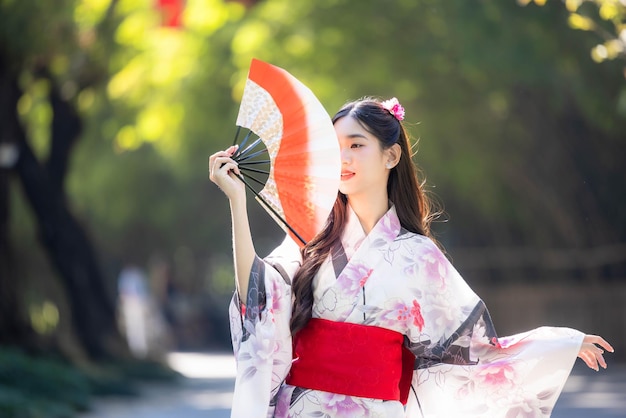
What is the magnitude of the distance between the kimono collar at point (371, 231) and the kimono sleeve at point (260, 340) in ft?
1.16

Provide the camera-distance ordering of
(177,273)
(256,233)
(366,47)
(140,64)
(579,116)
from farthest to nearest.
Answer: (177,273), (256,233), (579,116), (140,64), (366,47)

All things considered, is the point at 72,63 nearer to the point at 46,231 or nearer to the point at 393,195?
the point at 46,231

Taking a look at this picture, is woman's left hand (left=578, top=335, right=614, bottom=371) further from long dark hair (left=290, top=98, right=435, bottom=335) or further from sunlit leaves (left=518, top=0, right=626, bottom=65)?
sunlit leaves (left=518, top=0, right=626, bottom=65)

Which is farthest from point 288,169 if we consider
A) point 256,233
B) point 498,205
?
point 256,233

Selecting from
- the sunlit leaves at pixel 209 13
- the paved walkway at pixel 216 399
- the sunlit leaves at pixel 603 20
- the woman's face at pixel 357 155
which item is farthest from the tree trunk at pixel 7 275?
the woman's face at pixel 357 155

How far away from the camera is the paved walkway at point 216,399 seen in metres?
12.5

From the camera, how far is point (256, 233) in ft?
104

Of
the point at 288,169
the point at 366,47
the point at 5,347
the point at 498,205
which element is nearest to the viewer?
the point at 288,169

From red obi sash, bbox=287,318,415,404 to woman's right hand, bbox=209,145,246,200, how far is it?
1.91 ft

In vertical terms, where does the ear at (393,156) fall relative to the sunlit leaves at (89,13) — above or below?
below

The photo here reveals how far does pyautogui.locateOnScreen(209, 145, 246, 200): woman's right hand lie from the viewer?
13.9 feet

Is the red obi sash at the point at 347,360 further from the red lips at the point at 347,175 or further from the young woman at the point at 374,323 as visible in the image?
the red lips at the point at 347,175

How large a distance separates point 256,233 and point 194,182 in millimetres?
3707

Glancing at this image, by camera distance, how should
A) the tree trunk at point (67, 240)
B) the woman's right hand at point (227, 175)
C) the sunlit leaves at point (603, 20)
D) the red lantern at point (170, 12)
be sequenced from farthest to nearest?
the red lantern at point (170, 12) → the tree trunk at point (67, 240) → the sunlit leaves at point (603, 20) → the woman's right hand at point (227, 175)
